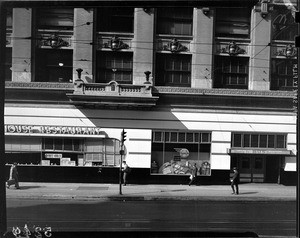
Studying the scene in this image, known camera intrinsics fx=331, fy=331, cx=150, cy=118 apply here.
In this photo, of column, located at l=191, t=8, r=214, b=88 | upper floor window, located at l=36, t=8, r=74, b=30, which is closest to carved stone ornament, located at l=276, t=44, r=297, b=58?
column, located at l=191, t=8, r=214, b=88

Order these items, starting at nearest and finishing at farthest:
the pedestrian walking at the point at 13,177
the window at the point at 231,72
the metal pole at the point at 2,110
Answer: the metal pole at the point at 2,110 → the pedestrian walking at the point at 13,177 → the window at the point at 231,72

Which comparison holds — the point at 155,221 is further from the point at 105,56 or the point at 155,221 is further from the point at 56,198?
the point at 105,56

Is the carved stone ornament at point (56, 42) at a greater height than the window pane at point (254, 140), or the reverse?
the carved stone ornament at point (56, 42)

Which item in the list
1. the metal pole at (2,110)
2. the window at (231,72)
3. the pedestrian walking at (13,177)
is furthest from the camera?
the window at (231,72)

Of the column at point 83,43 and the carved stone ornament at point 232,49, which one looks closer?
the column at point 83,43

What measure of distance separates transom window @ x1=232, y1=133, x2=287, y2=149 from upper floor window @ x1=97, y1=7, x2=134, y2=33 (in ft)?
4.02

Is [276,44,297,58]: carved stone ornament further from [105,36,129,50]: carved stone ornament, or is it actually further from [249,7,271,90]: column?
[105,36,129,50]: carved stone ornament

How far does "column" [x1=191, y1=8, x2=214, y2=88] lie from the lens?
8.45 feet

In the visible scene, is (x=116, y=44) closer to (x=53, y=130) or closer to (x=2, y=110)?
(x=53, y=130)

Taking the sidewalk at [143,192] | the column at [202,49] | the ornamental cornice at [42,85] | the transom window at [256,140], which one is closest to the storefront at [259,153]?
the transom window at [256,140]

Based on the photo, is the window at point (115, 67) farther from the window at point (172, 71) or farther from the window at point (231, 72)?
the window at point (231, 72)

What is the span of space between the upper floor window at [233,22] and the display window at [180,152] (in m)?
0.84

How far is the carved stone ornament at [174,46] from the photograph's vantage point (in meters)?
2.71

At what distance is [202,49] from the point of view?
106 inches
